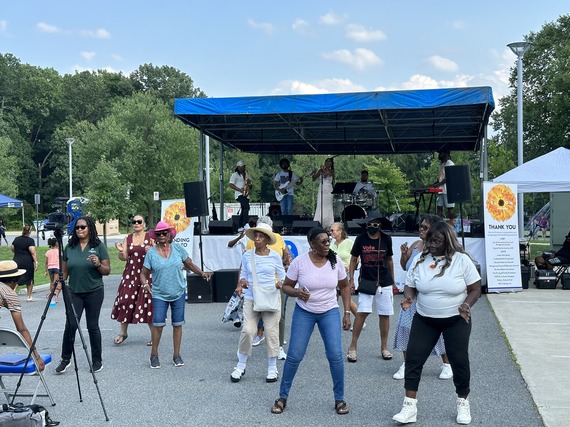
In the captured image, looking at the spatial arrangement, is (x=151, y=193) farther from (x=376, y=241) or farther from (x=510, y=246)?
(x=376, y=241)

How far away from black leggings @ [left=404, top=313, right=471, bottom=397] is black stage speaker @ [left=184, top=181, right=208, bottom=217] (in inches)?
339

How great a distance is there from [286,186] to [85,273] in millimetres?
12056

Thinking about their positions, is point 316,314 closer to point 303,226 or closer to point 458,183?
point 458,183

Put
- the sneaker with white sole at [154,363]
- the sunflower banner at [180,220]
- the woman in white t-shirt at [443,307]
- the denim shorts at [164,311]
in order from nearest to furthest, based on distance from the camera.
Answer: the woman in white t-shirt at [443,307], the denim shorts at [164,311], the sneaker with white sole at [154,363], the sunflower banner at [180,220]

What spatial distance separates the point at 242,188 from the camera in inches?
683

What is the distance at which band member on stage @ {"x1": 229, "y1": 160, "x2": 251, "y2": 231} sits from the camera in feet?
56.1

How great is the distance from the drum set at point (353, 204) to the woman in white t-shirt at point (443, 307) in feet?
38.8

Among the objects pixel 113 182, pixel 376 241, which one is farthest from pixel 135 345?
pixel 113 182

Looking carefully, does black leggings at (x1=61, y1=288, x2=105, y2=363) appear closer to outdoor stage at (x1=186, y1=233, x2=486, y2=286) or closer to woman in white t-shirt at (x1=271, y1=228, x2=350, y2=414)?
woman in white t-shirt at (x1=271, y1=228, x2=350, y2=414)

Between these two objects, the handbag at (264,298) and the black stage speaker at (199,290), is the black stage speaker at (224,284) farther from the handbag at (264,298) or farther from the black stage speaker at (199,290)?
the handbag at (264,298)

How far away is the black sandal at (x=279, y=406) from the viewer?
18.5 feet

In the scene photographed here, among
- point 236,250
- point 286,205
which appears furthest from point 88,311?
point 286,205

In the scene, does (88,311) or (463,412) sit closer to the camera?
(463,412)

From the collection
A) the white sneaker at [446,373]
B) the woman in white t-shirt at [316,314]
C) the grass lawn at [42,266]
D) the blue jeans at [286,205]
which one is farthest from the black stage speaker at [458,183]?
Answer: the grass lawn at [42,266]
